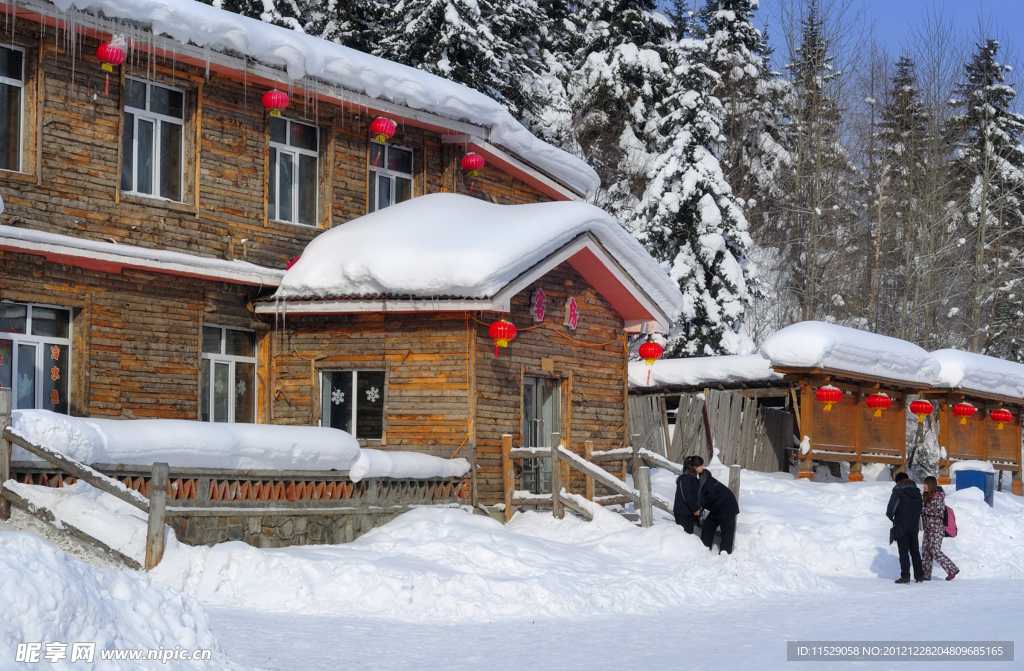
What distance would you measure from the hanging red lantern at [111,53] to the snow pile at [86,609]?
32.6ft

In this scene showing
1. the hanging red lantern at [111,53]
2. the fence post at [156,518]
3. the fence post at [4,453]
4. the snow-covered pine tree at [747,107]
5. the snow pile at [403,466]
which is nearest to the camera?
the fence post at [156,518]

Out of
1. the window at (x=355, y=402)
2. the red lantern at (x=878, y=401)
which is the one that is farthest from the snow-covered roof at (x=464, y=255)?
the red lantern at (x=878, y=401)

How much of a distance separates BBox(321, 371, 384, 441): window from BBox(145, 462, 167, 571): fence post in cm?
597

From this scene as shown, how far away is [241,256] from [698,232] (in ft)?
53.3

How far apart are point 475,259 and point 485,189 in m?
5.47

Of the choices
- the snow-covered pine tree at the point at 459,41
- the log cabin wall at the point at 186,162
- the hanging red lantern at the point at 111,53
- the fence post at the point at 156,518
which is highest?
the snow-covered pine tree at the point at 459,41

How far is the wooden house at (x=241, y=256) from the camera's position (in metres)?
15.5

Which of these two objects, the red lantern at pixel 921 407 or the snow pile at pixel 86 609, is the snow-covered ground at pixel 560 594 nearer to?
the snow pile at pixel 86 609

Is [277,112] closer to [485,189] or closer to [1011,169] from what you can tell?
[485,189]

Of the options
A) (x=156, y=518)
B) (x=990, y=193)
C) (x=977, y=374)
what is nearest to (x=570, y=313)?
(x=156, y=518)

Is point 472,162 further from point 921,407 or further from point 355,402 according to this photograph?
point 921,407

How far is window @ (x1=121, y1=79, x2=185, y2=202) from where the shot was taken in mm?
16672

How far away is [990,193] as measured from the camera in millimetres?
41562

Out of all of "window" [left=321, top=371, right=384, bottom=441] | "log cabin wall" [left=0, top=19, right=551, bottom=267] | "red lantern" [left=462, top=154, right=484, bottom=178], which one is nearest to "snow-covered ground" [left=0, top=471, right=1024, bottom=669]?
"window" [left=321, top=371, right=384, bottom=441]
